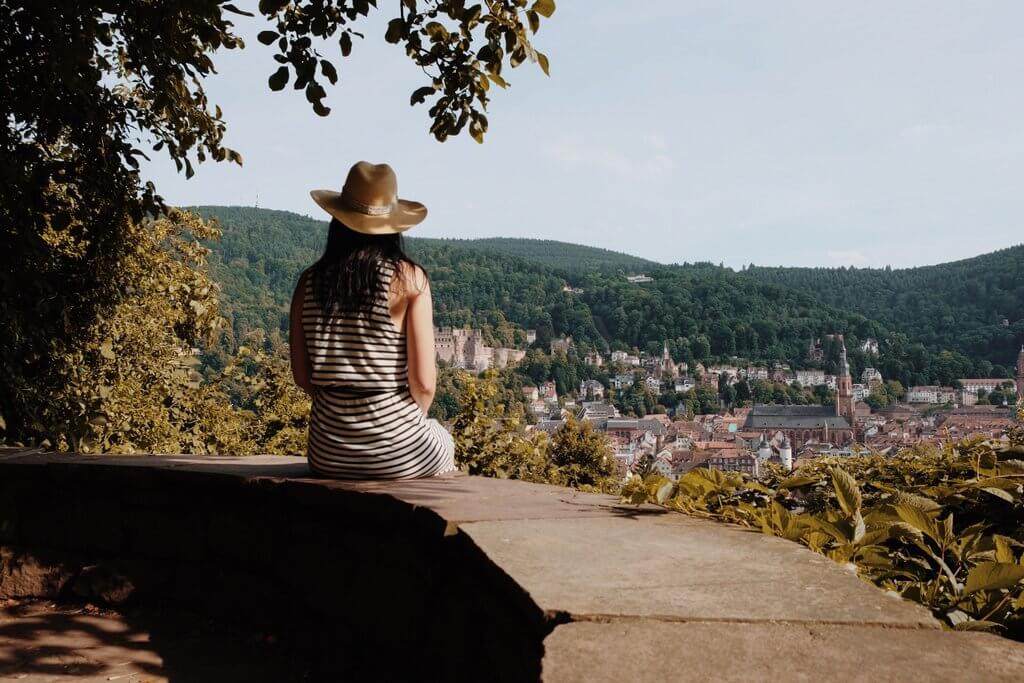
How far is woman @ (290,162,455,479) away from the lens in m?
3.08

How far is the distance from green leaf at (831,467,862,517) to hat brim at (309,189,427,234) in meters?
1.68

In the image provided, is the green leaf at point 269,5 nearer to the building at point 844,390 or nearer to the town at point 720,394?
the town at point 720,394

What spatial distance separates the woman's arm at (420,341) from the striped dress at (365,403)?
55mm

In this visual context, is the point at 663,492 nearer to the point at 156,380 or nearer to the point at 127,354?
Answer: the point at 127,354

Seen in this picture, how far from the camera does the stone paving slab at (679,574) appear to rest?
1503 millimetres

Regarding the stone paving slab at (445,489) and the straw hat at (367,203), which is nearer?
the stone paving slab at (445,489)

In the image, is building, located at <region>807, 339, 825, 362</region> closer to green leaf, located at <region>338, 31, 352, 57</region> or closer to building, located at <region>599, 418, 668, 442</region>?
building, located at <region>599, 418, 668, 442</region>

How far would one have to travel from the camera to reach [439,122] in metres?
5.01

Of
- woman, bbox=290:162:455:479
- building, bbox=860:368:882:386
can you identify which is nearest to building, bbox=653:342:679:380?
building, bbox=860:368:882:386

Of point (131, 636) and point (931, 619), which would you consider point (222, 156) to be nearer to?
point (131, 636)

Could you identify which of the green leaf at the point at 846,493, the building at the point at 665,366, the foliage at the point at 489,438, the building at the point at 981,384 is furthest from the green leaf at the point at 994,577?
the building at the point at 665,366

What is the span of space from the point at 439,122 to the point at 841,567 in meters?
3.72

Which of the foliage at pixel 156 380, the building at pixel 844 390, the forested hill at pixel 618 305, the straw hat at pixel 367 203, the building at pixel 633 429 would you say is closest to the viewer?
the straw hat at pixel 367 203

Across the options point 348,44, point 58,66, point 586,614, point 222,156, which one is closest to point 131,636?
point 586,614
